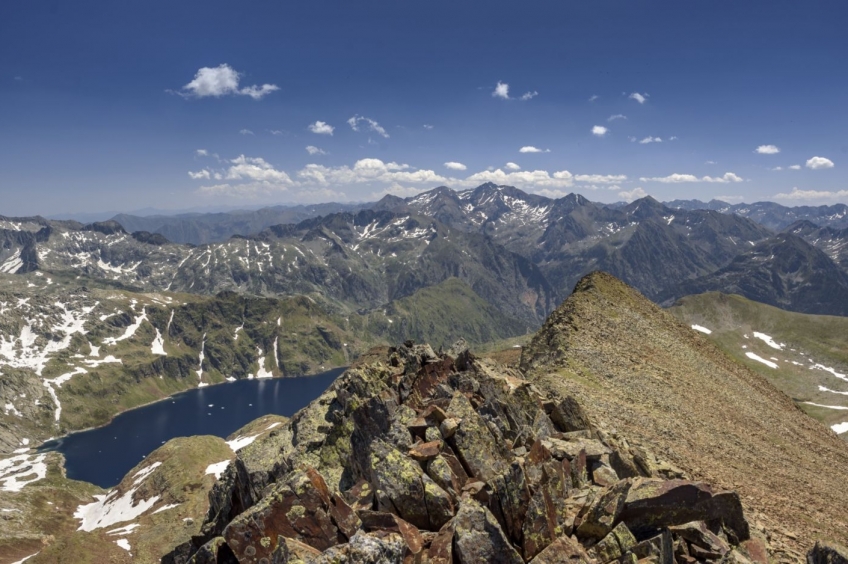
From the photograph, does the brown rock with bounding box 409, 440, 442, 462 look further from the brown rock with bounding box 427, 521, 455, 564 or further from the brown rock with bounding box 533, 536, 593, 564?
the brown rock with bounding box 533, 536, 593, 564

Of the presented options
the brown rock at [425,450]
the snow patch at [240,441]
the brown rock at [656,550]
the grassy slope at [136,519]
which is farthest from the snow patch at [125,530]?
the brown rock at [656,550]

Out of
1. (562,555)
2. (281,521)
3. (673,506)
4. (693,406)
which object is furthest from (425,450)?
(693,406)

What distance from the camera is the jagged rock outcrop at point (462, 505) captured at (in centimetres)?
1686

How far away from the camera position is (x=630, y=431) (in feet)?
136

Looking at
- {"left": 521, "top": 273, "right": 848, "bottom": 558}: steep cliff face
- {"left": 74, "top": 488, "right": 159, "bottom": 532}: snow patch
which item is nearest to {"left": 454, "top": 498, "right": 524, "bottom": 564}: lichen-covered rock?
{"left": 521, "top": 273, "right": 848, "bottom": 558}: steep cliff face

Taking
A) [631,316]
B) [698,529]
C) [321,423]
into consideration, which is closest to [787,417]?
[631,316]

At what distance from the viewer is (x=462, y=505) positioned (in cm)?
1744

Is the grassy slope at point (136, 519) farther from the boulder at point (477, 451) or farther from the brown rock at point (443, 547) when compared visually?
the brown rock at point (443, 547)

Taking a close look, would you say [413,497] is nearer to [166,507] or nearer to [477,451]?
[477,451]

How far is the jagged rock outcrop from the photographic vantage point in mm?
16859

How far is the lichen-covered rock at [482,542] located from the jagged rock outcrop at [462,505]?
4 cm

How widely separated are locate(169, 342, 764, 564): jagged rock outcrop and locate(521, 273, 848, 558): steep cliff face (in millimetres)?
10886

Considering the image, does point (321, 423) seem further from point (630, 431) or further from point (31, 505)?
point (31, 505)

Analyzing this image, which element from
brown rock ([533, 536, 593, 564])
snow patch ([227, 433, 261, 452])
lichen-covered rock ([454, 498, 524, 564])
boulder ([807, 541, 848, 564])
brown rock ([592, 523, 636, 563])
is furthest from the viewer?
snow patch ([227, 433, 261, 452])
